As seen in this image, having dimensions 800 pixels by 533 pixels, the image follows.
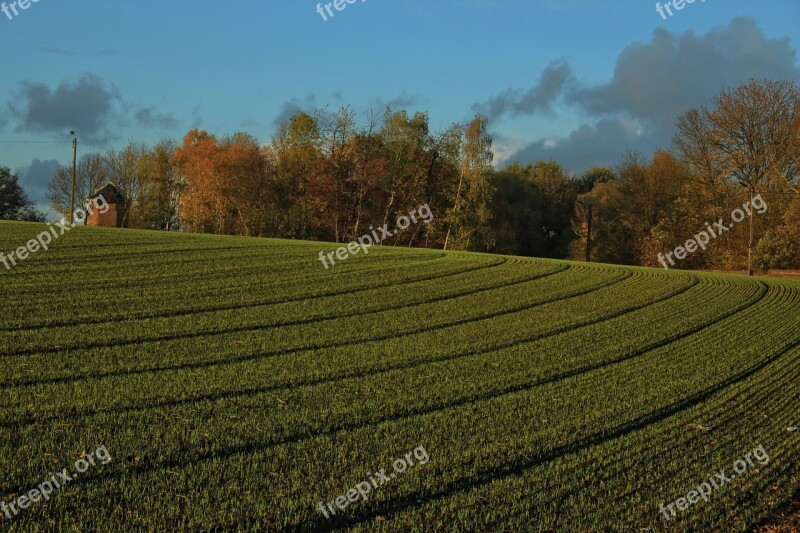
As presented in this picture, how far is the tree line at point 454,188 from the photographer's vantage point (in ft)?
169

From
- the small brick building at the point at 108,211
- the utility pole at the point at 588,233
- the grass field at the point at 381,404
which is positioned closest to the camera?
the grass field at the point at 381,404

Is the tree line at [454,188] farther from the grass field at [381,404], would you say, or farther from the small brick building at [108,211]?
the grass field at [381,404]

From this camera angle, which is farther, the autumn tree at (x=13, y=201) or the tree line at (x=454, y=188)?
the autumn tree at (x=13, y=201)

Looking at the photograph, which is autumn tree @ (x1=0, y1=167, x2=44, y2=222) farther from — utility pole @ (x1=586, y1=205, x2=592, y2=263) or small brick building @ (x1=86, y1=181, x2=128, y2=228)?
utility pole @ (x1=586, y1=205, x2=592, y2=263)

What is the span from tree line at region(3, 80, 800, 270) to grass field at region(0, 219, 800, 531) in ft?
107

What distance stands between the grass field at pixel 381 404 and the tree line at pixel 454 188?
32626mm

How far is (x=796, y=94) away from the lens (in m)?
51.2

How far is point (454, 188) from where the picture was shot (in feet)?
195

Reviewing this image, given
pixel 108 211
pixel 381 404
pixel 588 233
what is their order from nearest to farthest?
pixel 381 404
pixel 108 211
pixel 588 233

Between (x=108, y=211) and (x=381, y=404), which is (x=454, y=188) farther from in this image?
(x=381, y=404)

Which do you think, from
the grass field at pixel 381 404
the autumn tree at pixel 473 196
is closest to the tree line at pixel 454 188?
the autumn tree at pixel 473 196

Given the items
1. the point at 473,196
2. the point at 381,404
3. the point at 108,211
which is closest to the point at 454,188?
the point at 473,196

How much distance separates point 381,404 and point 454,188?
4941 centimetres

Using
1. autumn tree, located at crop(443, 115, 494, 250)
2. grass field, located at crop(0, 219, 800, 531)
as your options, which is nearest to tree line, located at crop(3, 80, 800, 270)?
Result: autumn tree, located at crop(443, 115, 494, 250)
